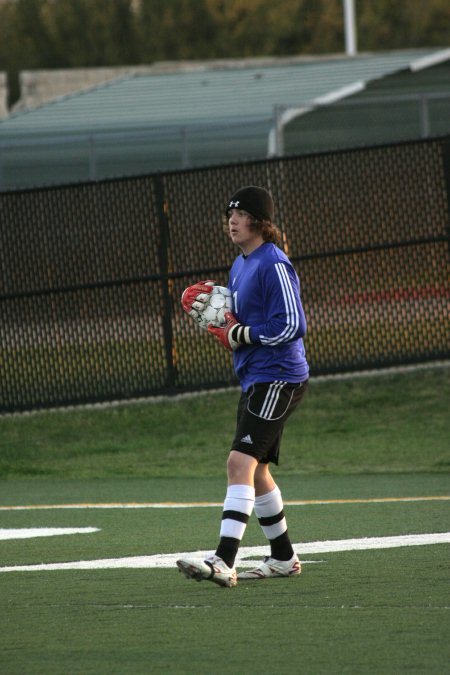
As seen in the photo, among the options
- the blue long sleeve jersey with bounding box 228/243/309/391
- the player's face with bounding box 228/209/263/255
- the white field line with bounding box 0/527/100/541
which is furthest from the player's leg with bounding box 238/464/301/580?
the white field line with bounding box 0/527/100/541

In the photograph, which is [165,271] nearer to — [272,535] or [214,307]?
[214,307]

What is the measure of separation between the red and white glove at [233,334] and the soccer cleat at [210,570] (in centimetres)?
111

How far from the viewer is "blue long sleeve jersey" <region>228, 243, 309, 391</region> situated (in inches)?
303

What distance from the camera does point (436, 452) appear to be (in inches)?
561

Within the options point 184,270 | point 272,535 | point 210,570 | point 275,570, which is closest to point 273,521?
point 272,535

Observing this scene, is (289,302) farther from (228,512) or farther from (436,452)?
(436,452)

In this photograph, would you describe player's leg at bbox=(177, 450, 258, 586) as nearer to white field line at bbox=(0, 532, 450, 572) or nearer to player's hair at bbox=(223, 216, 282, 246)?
white field line at bbox=(0, 532, 450, 572)

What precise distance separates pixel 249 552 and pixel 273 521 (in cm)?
108

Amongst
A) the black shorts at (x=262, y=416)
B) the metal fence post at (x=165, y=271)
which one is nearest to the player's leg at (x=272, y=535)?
the black shorts at (x=262, y=416)

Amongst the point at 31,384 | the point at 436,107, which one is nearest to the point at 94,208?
the point at 31,384

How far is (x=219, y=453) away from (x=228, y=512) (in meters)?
7.18

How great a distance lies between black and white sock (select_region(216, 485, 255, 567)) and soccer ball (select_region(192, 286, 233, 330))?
3.02ft

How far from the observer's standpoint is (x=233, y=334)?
779cm

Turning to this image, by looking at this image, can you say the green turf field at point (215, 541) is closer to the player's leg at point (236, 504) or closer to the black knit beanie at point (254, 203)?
the player's leg at point (236, 504)
